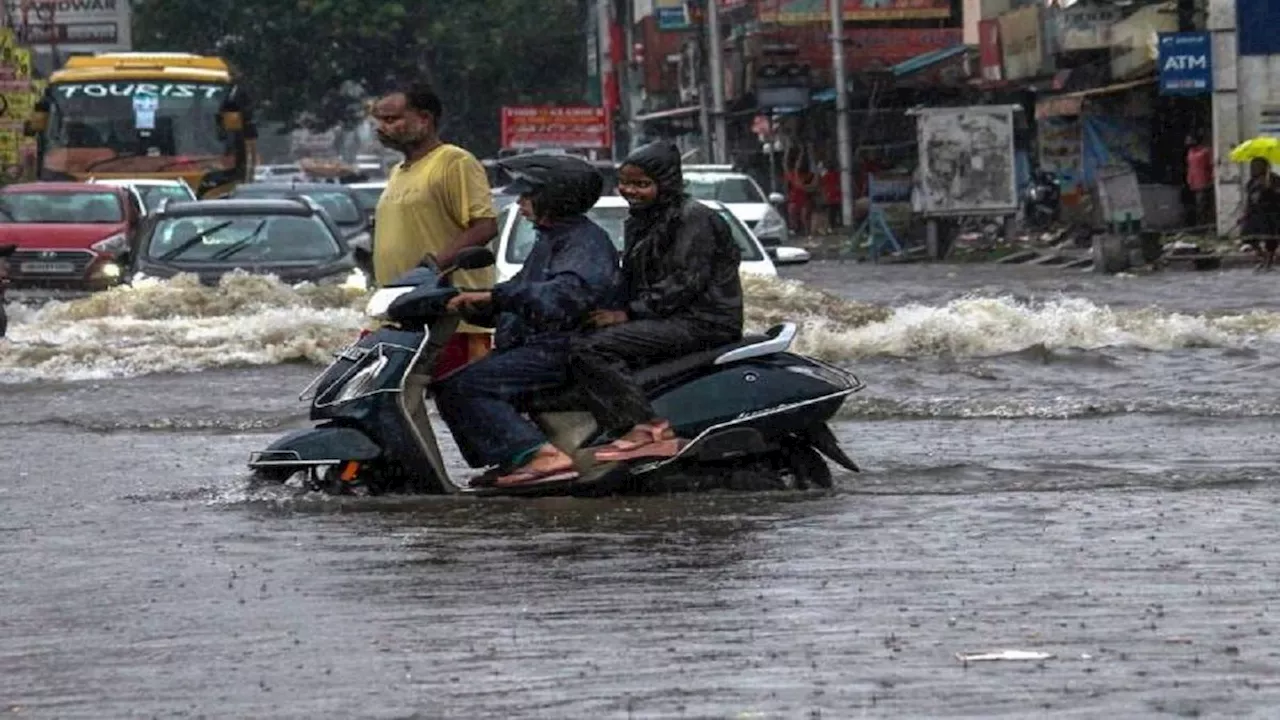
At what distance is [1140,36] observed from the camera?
43.2m

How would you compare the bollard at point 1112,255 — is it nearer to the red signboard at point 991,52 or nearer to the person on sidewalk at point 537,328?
the red signboard at point 991,52

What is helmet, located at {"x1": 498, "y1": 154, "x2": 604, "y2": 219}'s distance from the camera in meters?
10.7

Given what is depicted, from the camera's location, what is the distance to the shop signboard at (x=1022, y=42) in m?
47.5

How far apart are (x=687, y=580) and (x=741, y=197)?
32.1 m

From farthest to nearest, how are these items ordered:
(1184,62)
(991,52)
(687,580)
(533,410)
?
(991,52) → (1184,62) → (533,410) → (687,580)

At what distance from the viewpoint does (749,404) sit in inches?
423

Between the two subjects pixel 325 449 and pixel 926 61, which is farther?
pixel 926 61

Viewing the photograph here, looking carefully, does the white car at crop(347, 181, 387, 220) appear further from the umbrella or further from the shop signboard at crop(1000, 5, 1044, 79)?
the umbrella

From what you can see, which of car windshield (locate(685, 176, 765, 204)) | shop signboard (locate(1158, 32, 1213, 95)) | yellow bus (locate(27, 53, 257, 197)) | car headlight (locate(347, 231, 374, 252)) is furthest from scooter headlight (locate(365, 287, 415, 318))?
yellow bus (locate(27, 53, 257, 197))

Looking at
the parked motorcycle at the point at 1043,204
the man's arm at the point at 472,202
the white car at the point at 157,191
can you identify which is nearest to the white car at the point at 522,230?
the man's arm at the point at 472,202

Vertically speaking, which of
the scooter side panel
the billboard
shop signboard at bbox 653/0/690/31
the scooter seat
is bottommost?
the scooter side panel

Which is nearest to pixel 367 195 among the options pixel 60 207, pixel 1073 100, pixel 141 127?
pixel 141 127

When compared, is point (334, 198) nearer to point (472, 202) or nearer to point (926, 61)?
point (926, 61)

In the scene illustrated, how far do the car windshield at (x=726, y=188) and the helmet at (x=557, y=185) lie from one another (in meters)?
29.1
